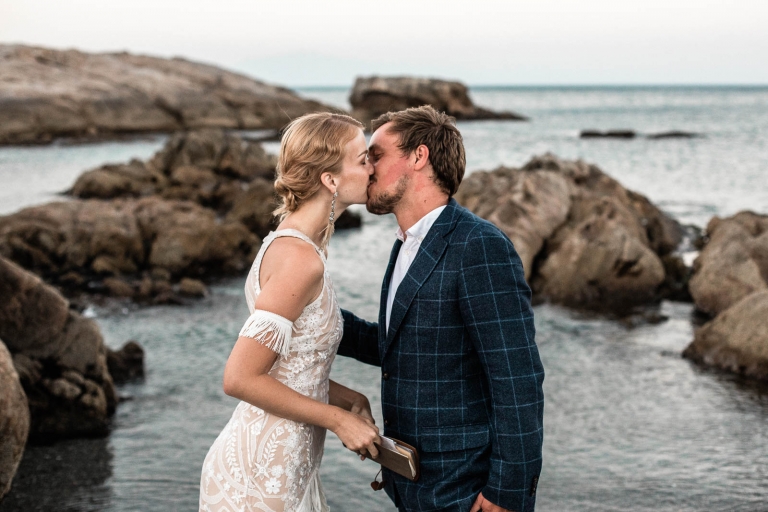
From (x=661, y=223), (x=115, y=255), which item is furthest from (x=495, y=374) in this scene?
(x=661, y=223)

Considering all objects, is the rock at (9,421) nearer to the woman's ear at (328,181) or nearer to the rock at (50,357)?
the rock at (50,357)

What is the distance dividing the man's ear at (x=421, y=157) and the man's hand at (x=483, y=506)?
46.8 inches

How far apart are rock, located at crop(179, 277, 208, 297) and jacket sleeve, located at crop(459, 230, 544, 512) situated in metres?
11.3

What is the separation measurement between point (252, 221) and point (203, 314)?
24.1 ft

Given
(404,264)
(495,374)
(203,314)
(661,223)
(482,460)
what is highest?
(404,264)

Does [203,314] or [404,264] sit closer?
[404,264]

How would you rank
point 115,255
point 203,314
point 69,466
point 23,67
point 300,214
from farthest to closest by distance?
point 23,67 → point 115,255 → point 203,314 → point 69,466 → point 300,214

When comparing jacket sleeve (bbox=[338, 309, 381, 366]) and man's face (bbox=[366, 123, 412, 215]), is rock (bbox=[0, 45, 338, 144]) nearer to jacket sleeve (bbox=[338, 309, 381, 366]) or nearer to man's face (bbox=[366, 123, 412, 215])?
jacket sleeve (bbox=[338, 309, 381, 366])

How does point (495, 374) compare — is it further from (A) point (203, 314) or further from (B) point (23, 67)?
(B) point (23, 67)

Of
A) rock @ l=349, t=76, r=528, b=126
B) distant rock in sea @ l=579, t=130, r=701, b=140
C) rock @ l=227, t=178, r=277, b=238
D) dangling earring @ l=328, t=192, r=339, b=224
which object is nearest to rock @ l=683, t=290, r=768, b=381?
dangling earring @ l=328, t=192, r=339, b=224

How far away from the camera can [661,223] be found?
17.5 metres

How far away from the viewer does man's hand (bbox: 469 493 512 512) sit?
268 cm

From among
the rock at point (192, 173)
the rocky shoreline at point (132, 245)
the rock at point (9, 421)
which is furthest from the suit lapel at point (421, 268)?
the rock at point (192, 173)

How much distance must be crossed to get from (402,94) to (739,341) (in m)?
62.0
